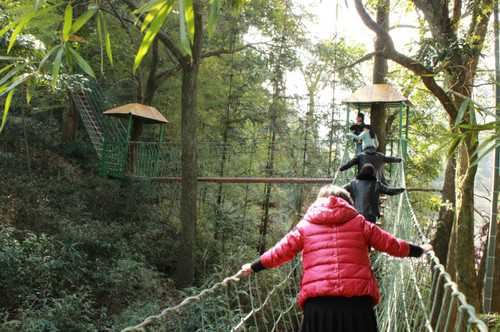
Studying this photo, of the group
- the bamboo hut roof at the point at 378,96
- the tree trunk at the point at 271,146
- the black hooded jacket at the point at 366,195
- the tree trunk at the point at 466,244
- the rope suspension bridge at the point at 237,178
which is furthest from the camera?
the tree trunk at the point at 271,146

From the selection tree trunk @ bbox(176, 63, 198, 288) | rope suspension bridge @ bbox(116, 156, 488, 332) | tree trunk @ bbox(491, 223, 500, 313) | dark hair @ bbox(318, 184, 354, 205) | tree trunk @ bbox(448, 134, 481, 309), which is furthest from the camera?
tree trunk @ bbox(176, 63, 198, 288)

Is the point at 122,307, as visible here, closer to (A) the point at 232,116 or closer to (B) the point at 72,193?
(B) the point at 72,193

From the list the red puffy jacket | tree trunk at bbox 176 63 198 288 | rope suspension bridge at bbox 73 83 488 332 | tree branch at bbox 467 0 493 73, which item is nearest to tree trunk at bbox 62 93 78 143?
rope suspension bridge at bbox 73 83 488 332

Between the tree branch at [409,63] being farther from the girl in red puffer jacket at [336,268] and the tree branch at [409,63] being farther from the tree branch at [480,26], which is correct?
the girl in red puffer jacket at [336,268]

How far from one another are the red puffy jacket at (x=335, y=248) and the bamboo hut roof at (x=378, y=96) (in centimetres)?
517

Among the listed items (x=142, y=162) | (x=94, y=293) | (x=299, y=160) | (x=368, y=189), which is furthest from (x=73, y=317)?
(x=299, y=160)

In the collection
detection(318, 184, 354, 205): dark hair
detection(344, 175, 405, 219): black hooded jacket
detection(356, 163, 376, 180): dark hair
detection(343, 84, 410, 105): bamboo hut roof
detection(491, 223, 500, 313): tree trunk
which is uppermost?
detection(343, 84, 410, 105): bamboo hut roof

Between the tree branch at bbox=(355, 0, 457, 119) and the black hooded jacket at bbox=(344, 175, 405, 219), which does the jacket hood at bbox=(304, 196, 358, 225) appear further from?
the tree branch at bbox=(355, 0, 457, 119)

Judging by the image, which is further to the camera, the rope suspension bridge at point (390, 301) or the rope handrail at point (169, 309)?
the rope suspension bridge at point (390, 301)

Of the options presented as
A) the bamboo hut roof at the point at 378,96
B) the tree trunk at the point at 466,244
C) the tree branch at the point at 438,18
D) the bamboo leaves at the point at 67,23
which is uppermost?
the tree branch at the point at 438,18

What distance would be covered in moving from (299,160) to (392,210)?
6229 millimetres

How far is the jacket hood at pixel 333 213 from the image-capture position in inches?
65.2

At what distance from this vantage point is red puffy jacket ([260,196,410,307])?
1.61m

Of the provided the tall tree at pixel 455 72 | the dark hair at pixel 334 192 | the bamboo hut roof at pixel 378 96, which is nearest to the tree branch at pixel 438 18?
the tall tree at pixel 455 72
